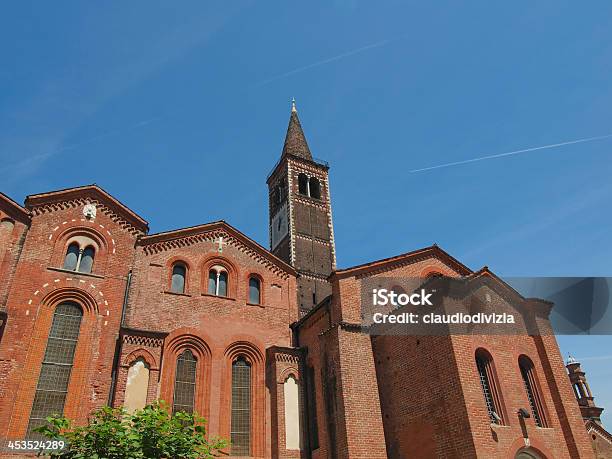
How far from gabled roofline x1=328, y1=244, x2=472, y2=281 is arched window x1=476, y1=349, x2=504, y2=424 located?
6099 mm

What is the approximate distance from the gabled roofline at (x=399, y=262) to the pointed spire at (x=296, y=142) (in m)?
23.2

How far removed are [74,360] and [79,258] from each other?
4028mm

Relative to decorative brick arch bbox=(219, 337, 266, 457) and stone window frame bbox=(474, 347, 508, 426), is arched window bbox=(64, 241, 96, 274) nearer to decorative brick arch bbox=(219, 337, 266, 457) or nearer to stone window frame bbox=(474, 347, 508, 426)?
decorative brick arch bbox=(219, 337, 266, 457)

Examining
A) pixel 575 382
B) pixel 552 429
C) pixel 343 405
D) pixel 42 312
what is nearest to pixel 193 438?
pixel 343 405

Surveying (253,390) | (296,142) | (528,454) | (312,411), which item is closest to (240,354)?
(253,390)

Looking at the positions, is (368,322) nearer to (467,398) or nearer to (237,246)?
(467,398)

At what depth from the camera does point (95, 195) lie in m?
20.0

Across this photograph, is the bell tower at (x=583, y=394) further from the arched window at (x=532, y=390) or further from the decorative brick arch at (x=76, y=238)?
the decorative brick arch at (x=76, y=238)

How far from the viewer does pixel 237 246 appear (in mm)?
22344

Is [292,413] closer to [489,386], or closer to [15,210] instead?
[489,386]

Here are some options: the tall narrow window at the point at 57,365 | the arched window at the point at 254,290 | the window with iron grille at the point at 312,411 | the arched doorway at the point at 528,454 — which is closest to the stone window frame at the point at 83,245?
the tall narrow window at the point at 57,365

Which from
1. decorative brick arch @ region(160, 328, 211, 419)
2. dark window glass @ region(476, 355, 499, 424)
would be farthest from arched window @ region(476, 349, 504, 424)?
decorative brick arch @ region(160, 328, 211, 419)

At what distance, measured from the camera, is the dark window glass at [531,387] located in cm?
1622

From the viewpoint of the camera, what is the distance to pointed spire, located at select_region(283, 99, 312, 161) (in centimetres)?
4441
